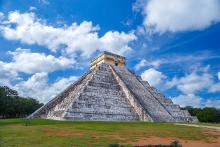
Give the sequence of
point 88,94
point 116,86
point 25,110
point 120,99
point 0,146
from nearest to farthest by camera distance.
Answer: point 0,146 → point 88,94 → point 120,99 → point 116,86 → point 25,110

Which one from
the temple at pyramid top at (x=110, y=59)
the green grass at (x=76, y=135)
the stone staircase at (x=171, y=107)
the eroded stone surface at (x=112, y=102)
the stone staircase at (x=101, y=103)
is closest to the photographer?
the green grass at (x=76, y=135)

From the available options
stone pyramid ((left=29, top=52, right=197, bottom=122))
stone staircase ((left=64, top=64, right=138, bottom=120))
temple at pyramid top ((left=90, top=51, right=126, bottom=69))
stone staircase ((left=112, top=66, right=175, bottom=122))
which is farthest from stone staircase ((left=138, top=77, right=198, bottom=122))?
stone staircase ((left=64, top=64, right=138, bottom=120))

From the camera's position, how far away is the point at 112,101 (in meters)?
26.9

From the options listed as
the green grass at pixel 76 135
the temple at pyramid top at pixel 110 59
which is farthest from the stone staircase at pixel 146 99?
the green grass at pixel 76 135

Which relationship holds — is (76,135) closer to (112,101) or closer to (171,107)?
(112,101)

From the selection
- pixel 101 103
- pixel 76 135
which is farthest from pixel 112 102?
pixel 76 135

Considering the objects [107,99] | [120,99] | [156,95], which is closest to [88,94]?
[107,99]

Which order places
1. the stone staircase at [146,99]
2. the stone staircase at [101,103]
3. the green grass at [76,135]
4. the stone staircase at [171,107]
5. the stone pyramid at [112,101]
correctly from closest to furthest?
the green grass at [76,135]
the stone staircase at [101,103]
the stone pyramid at [112,101]
the stone staircase at [146,99]
the stone staircase at [171,107]

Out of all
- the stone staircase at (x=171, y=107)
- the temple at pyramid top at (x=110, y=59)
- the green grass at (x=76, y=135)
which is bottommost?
the green grass at (x=76, y=135)

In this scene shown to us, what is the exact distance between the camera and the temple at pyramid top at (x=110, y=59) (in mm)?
36266

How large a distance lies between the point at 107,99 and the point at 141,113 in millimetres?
3836

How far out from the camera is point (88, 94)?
25625mm

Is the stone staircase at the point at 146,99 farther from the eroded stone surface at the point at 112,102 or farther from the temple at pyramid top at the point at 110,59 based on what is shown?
the temple at pyramid top at the point at 110,59

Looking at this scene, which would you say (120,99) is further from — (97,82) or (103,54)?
(103,54)
